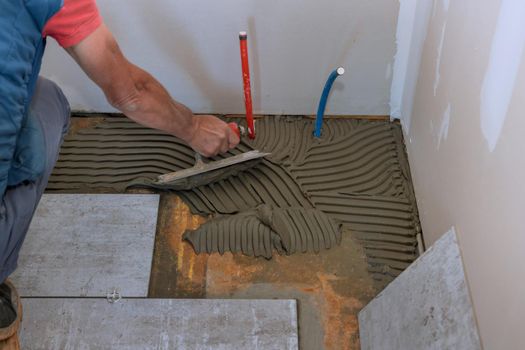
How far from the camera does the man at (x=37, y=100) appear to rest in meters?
1.21

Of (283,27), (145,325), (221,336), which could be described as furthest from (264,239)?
(283,27)

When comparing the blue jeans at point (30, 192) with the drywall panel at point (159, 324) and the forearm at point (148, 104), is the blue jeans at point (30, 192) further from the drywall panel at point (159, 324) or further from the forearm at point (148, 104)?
the drywall panel at point (159, 324)

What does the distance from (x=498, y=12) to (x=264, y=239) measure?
1.10 meters

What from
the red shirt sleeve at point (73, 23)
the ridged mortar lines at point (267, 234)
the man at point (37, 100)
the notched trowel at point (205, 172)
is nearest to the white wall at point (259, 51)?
the notched trowel at point (205, 172)

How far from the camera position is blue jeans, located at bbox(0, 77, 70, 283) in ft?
4.58

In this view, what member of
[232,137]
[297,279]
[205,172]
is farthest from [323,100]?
[297,279]

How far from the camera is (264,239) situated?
1991 millimetres

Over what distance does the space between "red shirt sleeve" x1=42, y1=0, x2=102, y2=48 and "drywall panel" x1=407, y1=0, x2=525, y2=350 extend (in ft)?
3.22

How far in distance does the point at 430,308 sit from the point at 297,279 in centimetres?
62

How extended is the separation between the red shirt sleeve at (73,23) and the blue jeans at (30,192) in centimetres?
28

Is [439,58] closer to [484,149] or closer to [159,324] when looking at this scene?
[484,149]

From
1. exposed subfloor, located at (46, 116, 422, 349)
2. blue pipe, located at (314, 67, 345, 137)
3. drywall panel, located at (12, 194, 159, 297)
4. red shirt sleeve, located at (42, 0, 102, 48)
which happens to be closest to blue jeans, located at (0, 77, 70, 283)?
red shirt sleeve, located at (42, 0, 102, 48)

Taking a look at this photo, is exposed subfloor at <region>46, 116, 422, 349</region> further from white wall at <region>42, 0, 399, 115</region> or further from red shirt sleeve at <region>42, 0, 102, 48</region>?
red shirt sleeve at <region>42, 0, 102, 48</region>

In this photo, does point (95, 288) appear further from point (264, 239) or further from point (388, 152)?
point (388, 152)
